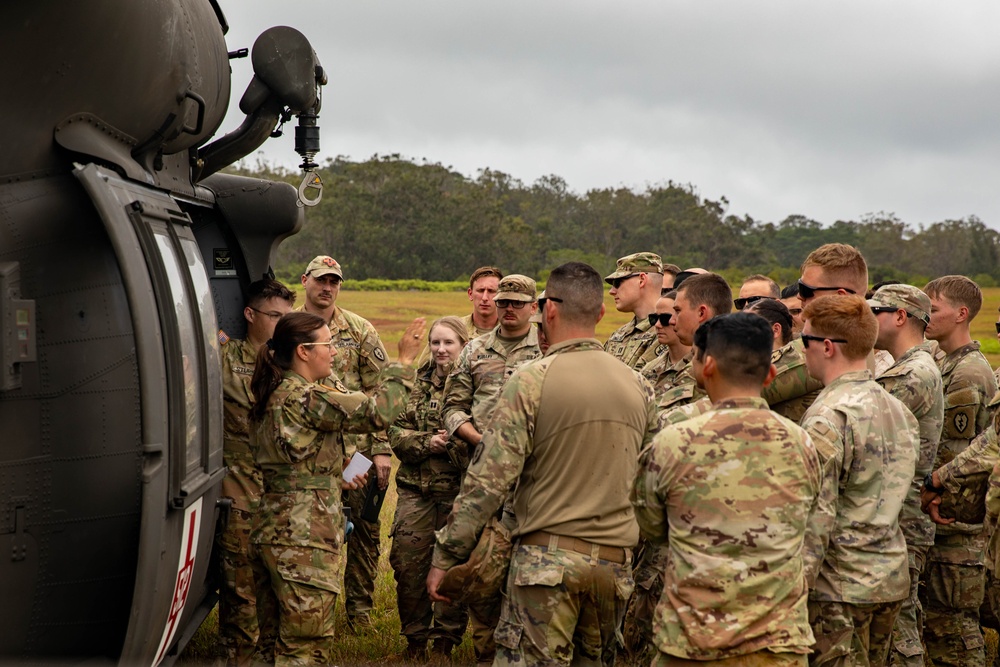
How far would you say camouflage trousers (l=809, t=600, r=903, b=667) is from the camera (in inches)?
168

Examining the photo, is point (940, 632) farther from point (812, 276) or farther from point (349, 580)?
point (349, 580)

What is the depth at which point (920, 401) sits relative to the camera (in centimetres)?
530

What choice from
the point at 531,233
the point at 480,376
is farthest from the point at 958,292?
the point at 531,233

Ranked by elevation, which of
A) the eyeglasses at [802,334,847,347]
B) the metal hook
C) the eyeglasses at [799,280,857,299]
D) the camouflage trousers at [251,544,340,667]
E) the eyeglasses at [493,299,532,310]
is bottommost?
the camouflage trousers at [251,544,340,667]

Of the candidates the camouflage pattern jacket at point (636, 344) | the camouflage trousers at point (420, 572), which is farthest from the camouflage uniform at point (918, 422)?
the camouflage trousers at point (420, 572)

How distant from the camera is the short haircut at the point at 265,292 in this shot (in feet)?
20.4

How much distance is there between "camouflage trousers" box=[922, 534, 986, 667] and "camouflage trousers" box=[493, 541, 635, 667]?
2673mm

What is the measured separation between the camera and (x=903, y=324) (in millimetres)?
5691

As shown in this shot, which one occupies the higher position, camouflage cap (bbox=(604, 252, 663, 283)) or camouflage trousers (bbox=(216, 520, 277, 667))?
camouflage cap (bbox=(604, 252, 663, 283))

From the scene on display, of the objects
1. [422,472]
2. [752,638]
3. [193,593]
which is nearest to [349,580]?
[422,472]

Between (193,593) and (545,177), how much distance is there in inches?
2352

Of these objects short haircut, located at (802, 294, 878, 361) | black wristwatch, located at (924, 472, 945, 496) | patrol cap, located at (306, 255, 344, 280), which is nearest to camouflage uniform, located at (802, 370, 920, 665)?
short haircut, located at (802, 294, 878, 361)

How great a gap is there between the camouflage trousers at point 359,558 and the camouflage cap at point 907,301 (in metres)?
3.55

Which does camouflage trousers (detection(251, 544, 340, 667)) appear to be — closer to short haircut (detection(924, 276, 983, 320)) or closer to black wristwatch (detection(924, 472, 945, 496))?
black wristwatch (detection(924, 472, 945, 496))
